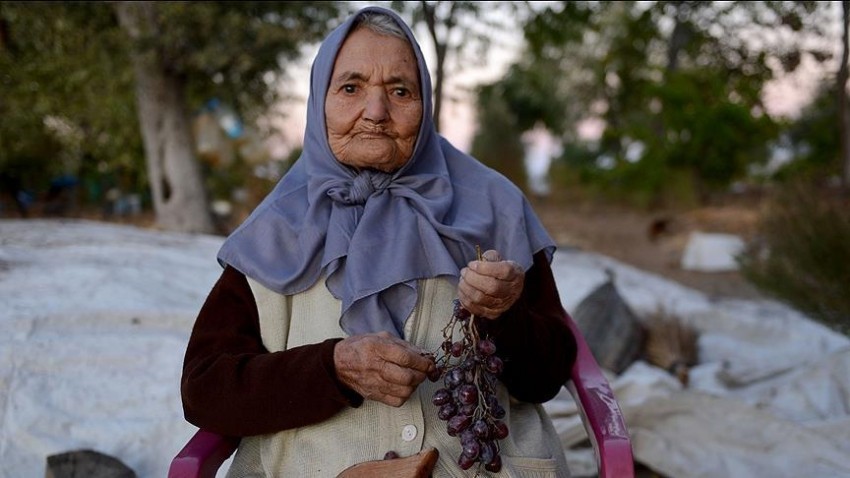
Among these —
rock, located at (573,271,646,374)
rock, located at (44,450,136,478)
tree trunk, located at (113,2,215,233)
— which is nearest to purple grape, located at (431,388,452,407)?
rock, located at (44,450,136,478)

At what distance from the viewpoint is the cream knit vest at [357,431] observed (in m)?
1.86

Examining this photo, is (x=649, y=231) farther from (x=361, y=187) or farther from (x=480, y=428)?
(x=480, y=428)

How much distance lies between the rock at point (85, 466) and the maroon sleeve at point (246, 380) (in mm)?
1155

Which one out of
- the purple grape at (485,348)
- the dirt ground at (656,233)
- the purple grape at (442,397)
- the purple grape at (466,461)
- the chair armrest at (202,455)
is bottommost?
the dirt ground at (656,233)

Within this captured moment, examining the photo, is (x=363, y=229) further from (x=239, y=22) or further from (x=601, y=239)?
(x=601, y=239)

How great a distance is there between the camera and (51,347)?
327 cm

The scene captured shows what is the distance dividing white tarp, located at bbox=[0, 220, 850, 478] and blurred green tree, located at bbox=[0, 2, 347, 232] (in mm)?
1752

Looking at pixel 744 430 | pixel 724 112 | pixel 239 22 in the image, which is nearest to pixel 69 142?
pixel 239 22

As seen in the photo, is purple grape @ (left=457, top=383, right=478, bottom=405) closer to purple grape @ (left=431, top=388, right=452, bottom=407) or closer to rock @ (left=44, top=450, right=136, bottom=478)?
purple grape @ (left=431, top=388, right=452, bottom=407)

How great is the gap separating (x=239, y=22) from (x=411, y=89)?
4.27 meters

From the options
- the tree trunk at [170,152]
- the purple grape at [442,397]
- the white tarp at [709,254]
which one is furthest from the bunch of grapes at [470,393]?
the white tarp at [709,254]

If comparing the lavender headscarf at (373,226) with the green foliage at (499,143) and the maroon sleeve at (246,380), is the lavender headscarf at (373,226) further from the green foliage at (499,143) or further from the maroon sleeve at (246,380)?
the green foliage at (499,143)

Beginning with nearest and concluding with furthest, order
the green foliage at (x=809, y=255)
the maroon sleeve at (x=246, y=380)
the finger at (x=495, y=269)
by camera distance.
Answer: the finger at (x=495, y=269) → the maroon sleeve at (x=246, y=380) → the green foliage at (x=809, y=255)

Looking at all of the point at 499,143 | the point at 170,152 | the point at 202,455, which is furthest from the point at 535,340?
the point at 499,143
